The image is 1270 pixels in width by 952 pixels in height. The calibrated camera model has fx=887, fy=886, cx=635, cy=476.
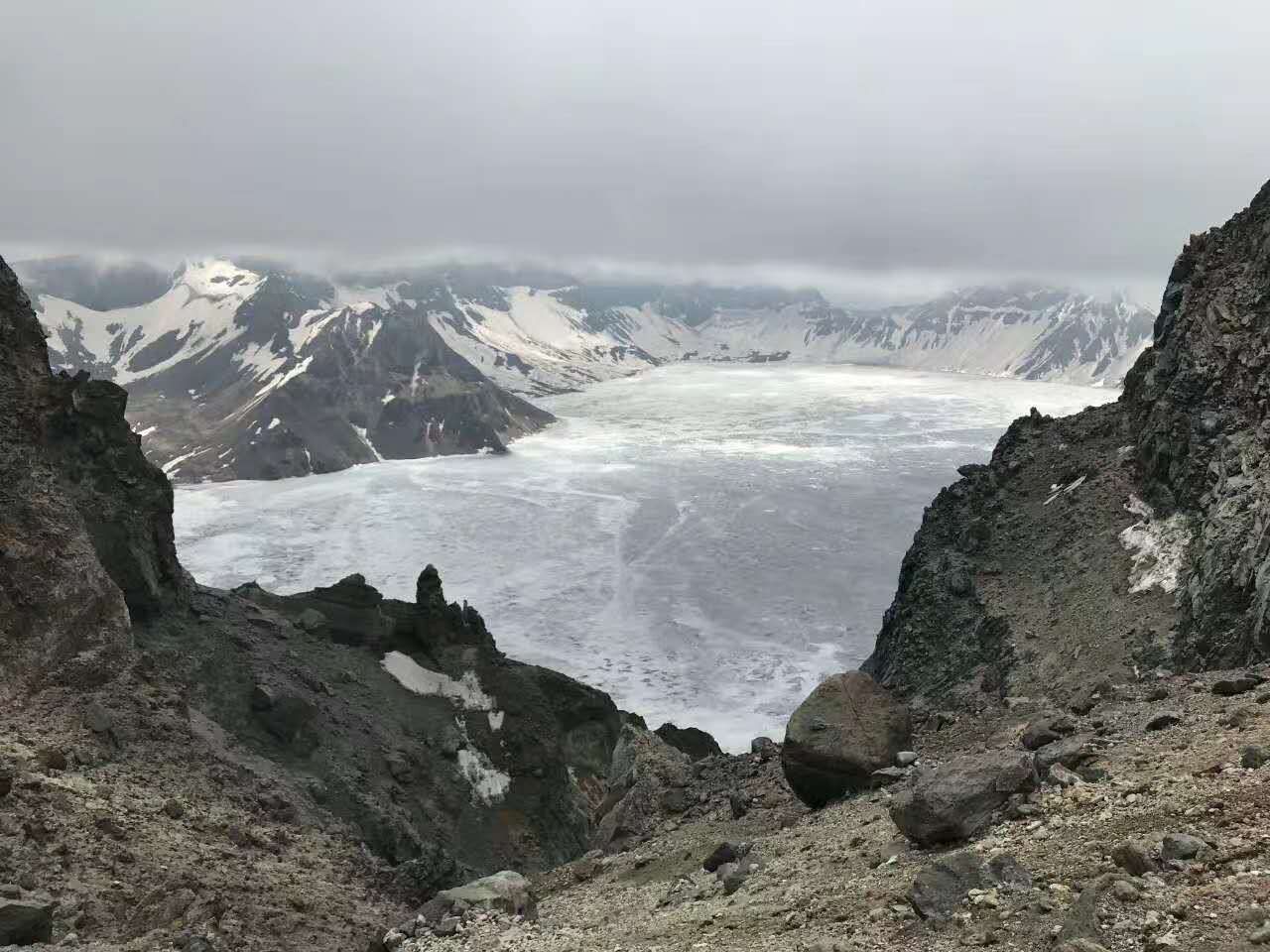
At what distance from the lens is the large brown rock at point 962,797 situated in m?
11.0

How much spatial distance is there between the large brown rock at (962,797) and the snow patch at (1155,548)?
18.5 m

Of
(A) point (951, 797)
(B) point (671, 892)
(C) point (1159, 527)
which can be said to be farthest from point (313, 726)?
(C) point (1159, 527)

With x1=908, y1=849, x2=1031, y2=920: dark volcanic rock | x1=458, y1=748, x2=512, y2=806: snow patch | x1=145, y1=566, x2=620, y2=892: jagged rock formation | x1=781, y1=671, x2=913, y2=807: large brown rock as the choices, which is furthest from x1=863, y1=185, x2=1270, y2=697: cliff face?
x1=458, y1=748, x2=512, y2=806: snow patch

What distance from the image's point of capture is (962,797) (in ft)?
36.6

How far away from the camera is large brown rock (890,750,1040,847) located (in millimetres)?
11031

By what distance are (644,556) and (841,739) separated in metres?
112

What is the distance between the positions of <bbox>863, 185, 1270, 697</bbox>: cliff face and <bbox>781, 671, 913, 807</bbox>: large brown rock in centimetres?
806

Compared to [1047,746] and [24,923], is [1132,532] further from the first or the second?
[24,923]

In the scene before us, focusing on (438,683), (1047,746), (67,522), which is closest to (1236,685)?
(1047,746)

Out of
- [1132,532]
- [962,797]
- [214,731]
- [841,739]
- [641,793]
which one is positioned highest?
[1132,532]

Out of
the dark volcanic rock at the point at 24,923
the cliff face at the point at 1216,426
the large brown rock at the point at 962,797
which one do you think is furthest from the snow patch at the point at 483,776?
the large brown rock at the point at 962,797

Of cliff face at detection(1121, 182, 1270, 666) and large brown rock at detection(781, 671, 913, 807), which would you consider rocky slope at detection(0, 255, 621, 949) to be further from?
cliff face at detection(1121, 182, 1270, 666)

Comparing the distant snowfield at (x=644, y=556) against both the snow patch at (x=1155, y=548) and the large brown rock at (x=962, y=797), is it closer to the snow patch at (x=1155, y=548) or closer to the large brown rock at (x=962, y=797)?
the snow patch at (x=1155, y=548)

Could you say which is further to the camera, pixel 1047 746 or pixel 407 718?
pixel 407 718
